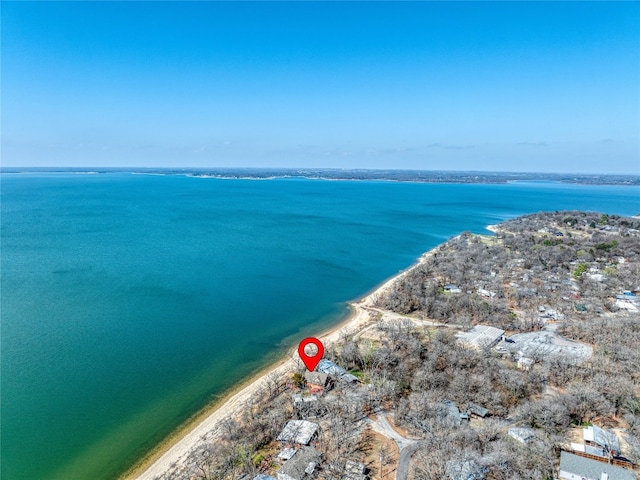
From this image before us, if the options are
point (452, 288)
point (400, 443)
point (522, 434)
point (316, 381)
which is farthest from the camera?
point (452, 288)

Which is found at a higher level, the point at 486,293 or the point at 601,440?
the point at 601,440

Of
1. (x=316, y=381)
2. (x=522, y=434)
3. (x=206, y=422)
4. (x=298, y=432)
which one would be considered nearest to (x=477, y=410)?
(x=522, y=434)

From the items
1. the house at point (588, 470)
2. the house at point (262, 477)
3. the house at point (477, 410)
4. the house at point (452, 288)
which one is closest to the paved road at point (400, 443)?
the house at point (477, 410)

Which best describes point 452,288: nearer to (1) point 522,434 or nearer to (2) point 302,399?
(1) point 522,434

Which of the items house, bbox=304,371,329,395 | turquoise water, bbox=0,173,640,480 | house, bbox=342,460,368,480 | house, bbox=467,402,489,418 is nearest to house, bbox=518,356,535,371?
house, bbox=467,402,489,418

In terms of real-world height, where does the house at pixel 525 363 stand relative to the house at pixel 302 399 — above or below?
above

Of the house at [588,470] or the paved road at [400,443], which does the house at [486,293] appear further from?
the house at [588,470]
